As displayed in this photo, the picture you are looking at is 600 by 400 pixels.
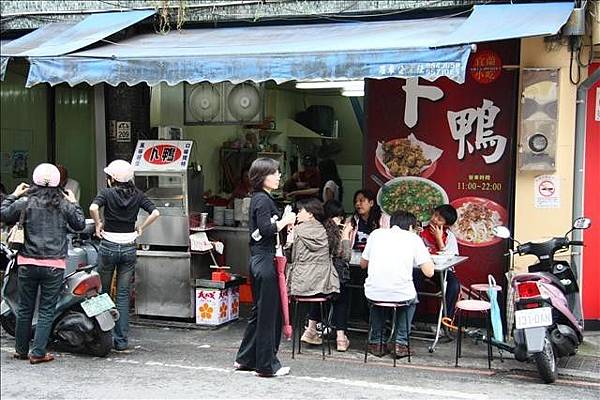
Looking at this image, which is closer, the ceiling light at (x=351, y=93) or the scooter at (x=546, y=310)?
the scooter at (x=546, y=310)

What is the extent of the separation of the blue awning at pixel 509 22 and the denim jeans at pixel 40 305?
12.8 ft

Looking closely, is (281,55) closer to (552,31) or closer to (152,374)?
(552,31)

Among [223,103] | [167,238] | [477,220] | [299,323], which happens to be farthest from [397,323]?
[223,103]

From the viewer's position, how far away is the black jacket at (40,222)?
6.43 meters

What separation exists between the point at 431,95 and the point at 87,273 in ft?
13.2

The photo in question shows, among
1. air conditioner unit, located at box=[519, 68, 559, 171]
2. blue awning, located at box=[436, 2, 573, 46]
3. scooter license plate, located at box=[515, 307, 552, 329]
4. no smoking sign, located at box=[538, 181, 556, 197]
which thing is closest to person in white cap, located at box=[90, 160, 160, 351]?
blue awning, located at box=[436, 2, 573, 46]

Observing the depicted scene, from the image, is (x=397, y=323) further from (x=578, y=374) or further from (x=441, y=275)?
(x=578, y=374)

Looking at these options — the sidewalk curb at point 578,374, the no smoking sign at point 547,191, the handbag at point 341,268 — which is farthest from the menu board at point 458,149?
the sidewalk curb at point 578,374

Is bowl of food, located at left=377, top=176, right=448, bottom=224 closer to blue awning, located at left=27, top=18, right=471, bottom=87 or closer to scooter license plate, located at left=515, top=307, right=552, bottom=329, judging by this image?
blue awning, located at left=27, top=18, right=471, bottom=87

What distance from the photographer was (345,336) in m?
7.36

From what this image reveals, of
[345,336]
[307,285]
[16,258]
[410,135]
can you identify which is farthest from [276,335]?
[410,135]

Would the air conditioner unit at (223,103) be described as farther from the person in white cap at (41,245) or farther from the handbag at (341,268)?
the person in white cap at (41,245)

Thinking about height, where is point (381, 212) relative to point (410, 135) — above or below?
below

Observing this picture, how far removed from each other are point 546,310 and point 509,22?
271cm
